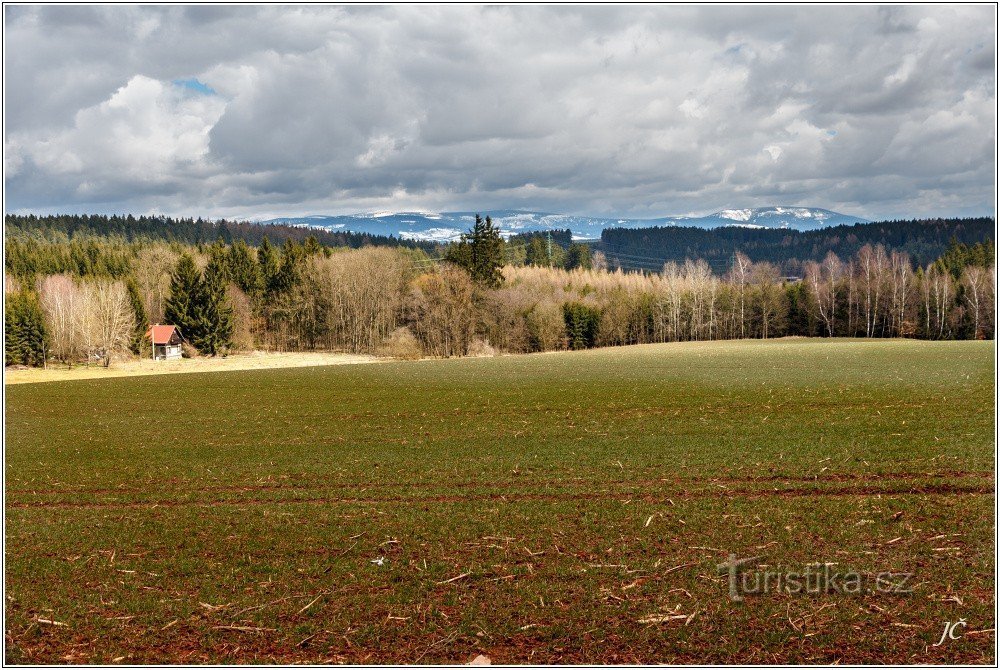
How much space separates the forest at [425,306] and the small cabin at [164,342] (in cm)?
171

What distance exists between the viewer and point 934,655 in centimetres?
825

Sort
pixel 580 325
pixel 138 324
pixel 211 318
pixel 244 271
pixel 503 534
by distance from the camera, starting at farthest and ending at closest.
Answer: pixel 244 271 < pixel 580 325 < pixel 211 318 < pixel 138 324 < pixel 503 534

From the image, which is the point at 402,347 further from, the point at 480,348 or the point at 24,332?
the point at 24,332

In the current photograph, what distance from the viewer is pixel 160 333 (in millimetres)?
95438

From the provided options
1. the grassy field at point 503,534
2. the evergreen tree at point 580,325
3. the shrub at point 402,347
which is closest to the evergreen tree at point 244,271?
the shrub at point 402,347

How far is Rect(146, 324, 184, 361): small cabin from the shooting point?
94312 millimetres

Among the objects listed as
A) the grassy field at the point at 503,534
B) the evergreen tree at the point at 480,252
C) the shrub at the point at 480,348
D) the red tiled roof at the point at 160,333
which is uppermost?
the evergreen tree at the point at 480,252

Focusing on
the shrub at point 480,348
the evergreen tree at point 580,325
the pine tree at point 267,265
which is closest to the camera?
the shrub at point 480,348

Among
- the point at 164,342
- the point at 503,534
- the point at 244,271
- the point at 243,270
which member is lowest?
the point at 164,342

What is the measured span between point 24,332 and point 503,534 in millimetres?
91670

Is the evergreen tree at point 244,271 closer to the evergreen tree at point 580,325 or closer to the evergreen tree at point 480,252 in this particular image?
the evergreen tree at point 480,252

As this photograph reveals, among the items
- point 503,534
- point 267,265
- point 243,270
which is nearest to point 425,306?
point 267,265

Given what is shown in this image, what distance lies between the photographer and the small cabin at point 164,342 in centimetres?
9431

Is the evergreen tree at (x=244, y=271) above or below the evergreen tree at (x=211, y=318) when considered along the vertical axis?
above
